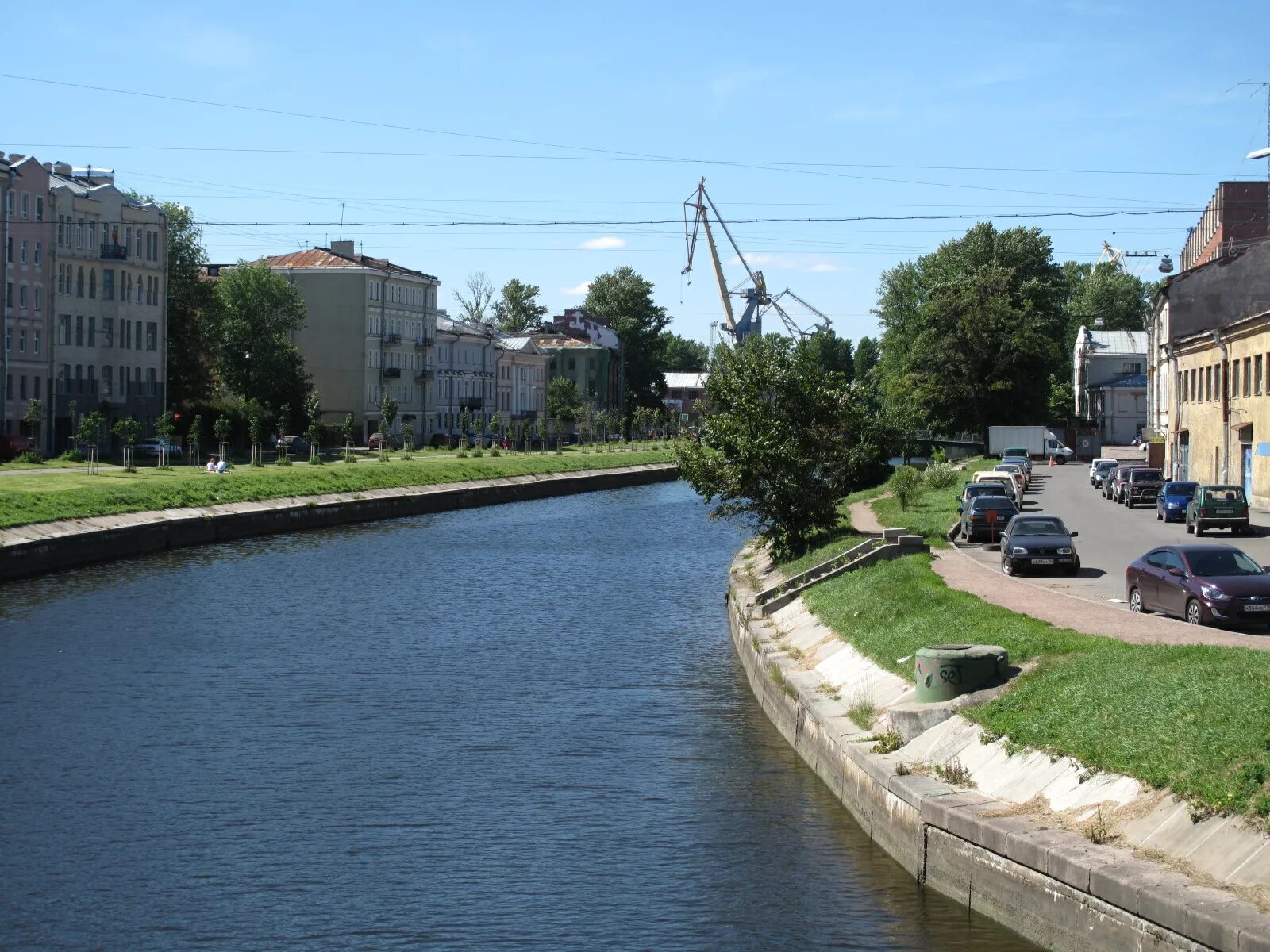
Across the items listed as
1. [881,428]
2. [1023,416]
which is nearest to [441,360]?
[1023,416]

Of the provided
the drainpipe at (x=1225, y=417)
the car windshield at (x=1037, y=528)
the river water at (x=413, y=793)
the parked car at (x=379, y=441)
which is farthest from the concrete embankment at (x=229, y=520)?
the drainpipe at (x=1225, y=417)

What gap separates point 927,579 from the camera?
32625 mm

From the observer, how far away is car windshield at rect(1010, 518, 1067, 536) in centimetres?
4025

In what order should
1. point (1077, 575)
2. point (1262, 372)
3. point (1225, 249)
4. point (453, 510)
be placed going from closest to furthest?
1. point (1077, 575)
2. point (1262, 372)
3. point (453, 510)
4. point (1225, 249)

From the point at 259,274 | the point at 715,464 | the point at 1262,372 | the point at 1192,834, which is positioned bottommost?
the point at 1192,834

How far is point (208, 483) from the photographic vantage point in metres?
69.2

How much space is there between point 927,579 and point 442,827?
50.7 ft

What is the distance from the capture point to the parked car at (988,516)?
49500mm

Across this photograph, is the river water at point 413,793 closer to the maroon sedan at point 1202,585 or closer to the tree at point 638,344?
the maroon sedan at point 1202,585

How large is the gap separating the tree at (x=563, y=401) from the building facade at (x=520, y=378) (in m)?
2.33

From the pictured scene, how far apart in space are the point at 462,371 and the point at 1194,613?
399 ft

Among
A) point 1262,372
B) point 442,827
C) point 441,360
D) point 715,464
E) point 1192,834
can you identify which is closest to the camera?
point 1192,834

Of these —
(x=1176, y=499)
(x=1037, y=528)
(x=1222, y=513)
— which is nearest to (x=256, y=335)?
(x=1176, y=499)

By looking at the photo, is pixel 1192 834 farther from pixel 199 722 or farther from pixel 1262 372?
pixel 1262 372
